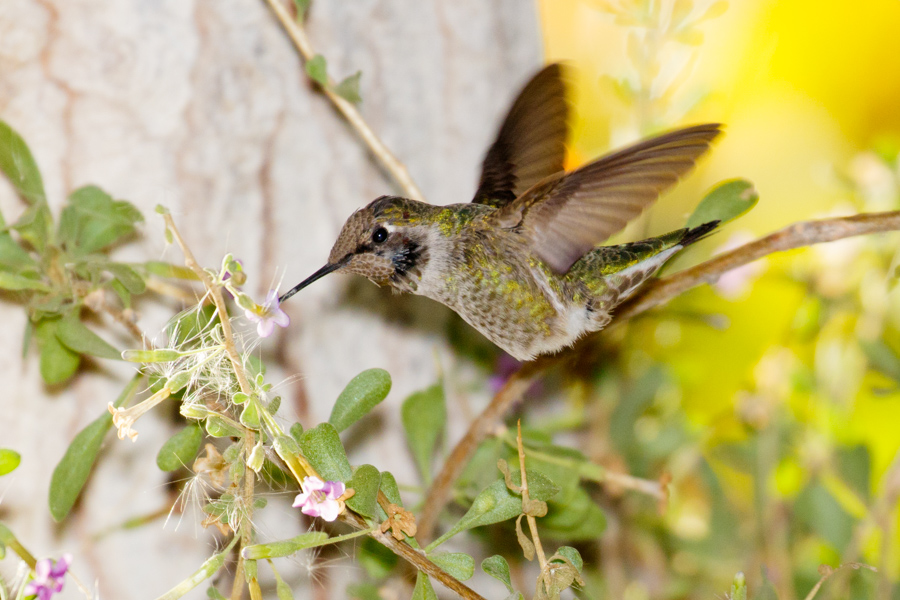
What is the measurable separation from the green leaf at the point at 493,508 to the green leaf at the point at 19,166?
1.98ft

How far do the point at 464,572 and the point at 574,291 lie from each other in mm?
370

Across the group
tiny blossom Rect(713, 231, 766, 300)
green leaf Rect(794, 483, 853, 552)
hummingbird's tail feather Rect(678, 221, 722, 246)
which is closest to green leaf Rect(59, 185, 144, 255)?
hummingbird's tail feather Rect(678, 221, 722, 246)

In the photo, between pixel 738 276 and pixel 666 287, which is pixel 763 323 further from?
pixel 666 287

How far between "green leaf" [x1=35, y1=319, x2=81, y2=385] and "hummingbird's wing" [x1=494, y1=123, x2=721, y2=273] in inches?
20.1

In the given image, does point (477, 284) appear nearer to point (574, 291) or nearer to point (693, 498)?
point (574, 291)

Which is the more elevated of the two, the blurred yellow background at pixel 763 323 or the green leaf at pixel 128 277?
the green leaf at pixel 128 277

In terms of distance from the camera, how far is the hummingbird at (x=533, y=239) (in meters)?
0.72

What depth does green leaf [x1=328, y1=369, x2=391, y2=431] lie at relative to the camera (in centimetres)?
67

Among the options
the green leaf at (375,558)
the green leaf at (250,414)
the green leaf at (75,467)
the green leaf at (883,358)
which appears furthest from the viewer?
the green leaf at (883,358)

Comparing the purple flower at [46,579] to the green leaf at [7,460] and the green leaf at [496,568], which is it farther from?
the green leaf at [496,568]

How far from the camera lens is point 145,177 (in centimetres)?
92

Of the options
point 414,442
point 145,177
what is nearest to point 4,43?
point 145,177

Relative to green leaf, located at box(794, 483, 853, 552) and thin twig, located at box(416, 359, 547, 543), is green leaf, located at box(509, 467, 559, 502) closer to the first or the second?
thin twig, located at box(416, 359, 547, 543)

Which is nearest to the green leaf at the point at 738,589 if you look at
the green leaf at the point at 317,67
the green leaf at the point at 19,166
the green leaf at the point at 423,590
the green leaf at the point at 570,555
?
the green leaf at the point at 570,555
